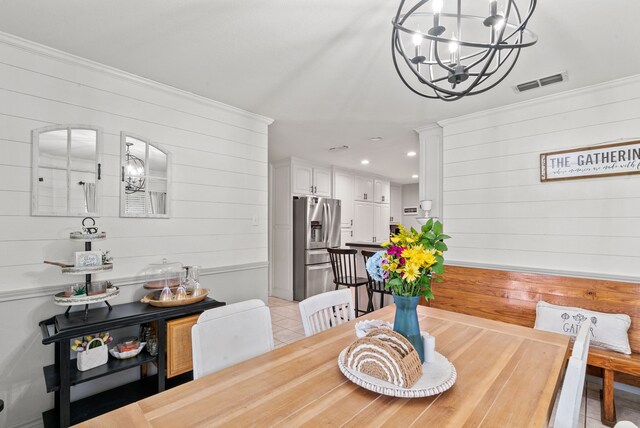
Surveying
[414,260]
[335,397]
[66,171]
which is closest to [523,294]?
[414,260]

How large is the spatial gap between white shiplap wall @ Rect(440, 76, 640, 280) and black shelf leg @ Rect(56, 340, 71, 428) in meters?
3.22

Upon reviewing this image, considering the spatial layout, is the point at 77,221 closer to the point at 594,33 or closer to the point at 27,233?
the point at 27,233

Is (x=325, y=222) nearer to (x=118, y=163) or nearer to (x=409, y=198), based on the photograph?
(x=118, y=163)

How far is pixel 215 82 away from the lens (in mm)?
2561

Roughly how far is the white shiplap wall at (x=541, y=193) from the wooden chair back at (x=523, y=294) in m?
0.10

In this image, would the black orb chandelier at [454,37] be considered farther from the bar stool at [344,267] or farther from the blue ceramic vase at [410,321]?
the bar stool at [344,267]

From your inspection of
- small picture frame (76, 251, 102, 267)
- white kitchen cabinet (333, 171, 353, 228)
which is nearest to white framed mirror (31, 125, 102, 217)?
small picture frame (76, 251, 102, 267)

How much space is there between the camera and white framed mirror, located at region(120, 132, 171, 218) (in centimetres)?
241

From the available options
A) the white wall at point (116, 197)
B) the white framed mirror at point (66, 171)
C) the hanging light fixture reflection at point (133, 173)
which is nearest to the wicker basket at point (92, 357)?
the white wall at point (116, 197)

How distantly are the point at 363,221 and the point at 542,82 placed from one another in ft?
14.6

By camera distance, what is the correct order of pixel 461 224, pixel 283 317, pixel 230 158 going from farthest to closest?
pixel 283 317
pixel 461 224
pixel 230 158

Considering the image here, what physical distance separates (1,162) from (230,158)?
5.23ft

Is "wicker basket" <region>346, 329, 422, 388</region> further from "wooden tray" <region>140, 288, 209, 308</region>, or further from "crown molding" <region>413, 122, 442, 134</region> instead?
"crown molding" <region>413, 122, 442, 134</region>

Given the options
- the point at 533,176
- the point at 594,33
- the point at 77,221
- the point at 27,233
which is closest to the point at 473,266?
the point at 533,176
